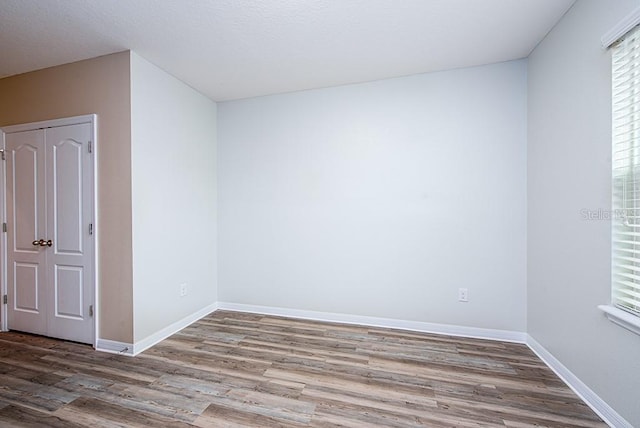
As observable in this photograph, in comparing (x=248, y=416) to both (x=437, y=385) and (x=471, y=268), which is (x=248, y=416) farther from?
(x=471, y=268)

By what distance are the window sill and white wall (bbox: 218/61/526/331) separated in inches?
41.1

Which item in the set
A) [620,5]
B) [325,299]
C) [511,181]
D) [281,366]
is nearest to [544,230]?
[511,181]

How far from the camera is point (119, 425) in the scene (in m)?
A: 1.57

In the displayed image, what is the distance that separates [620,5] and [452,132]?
4.25 ft

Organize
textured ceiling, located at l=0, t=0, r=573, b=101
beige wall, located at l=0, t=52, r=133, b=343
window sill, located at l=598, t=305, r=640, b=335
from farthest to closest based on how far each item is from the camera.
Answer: beige wall, located at l=0, t=52, r=133, b=343
textured ceiling, located at l=0, t=0, r=573, b=101
window sill, located at l=598, t=305, r=640, b=335

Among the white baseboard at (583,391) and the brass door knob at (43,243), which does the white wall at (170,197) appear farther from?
the white baseboard at (583,391)

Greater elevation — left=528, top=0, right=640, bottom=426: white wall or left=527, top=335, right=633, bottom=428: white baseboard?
left=528, top=0, right=640, bottom=426: white wall

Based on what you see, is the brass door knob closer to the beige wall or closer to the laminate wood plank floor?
the beige wall

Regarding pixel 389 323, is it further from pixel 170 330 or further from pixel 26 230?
pixel 26 230

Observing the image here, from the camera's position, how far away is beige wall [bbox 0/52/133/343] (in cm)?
236

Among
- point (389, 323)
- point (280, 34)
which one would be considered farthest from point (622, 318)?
point (280, 34)

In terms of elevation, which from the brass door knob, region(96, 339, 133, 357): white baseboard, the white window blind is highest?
the white window blind

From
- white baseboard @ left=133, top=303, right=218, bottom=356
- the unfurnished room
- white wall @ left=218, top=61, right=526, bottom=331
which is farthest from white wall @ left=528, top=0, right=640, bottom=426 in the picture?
white baseboard @ left=133, top=303, right=218, bottom=356

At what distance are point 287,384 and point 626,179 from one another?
8.16ft
